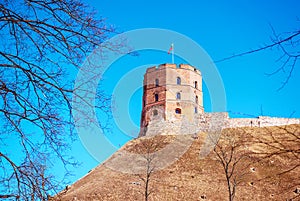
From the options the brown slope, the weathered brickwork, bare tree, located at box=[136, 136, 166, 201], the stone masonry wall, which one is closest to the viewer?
the brown slope

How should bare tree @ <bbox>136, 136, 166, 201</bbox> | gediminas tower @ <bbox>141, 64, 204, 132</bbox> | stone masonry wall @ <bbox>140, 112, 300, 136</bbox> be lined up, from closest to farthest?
1. bare tree @ <bbox>136, 136, 166, 201</bbox>
2. stone masonry wall @ <bbox>140, 112, 300, 136</bbox>
3. gediminas tower @ <bbox>141, 64, 204, 132</bbox>

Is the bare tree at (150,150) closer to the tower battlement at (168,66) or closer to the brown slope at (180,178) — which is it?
the brown slope at (180,178)

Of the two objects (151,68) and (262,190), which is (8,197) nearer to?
(262,190)

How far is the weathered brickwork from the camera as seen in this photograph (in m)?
50.0

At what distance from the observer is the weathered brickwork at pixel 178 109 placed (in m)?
50.0

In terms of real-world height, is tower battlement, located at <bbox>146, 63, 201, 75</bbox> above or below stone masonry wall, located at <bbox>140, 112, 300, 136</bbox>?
above

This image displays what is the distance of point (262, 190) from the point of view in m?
31.9

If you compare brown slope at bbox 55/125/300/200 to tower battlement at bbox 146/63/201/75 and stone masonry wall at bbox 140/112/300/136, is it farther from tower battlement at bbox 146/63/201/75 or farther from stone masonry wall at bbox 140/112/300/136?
tower battlement at bbox 146/63/201/75

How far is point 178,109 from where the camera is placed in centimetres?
5175

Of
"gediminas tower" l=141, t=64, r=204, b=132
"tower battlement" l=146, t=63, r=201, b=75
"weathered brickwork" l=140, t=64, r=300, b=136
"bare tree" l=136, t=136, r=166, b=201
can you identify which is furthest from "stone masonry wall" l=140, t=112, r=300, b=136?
"tower battlement" l=146, t=63, r=201, b=75

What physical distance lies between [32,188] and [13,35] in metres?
2.06

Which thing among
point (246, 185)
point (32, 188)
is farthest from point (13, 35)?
point (246, 185)

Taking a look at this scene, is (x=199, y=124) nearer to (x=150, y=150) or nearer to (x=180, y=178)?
(x=150, y=150)

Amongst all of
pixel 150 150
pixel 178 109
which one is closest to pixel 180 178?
pixel 150 150
